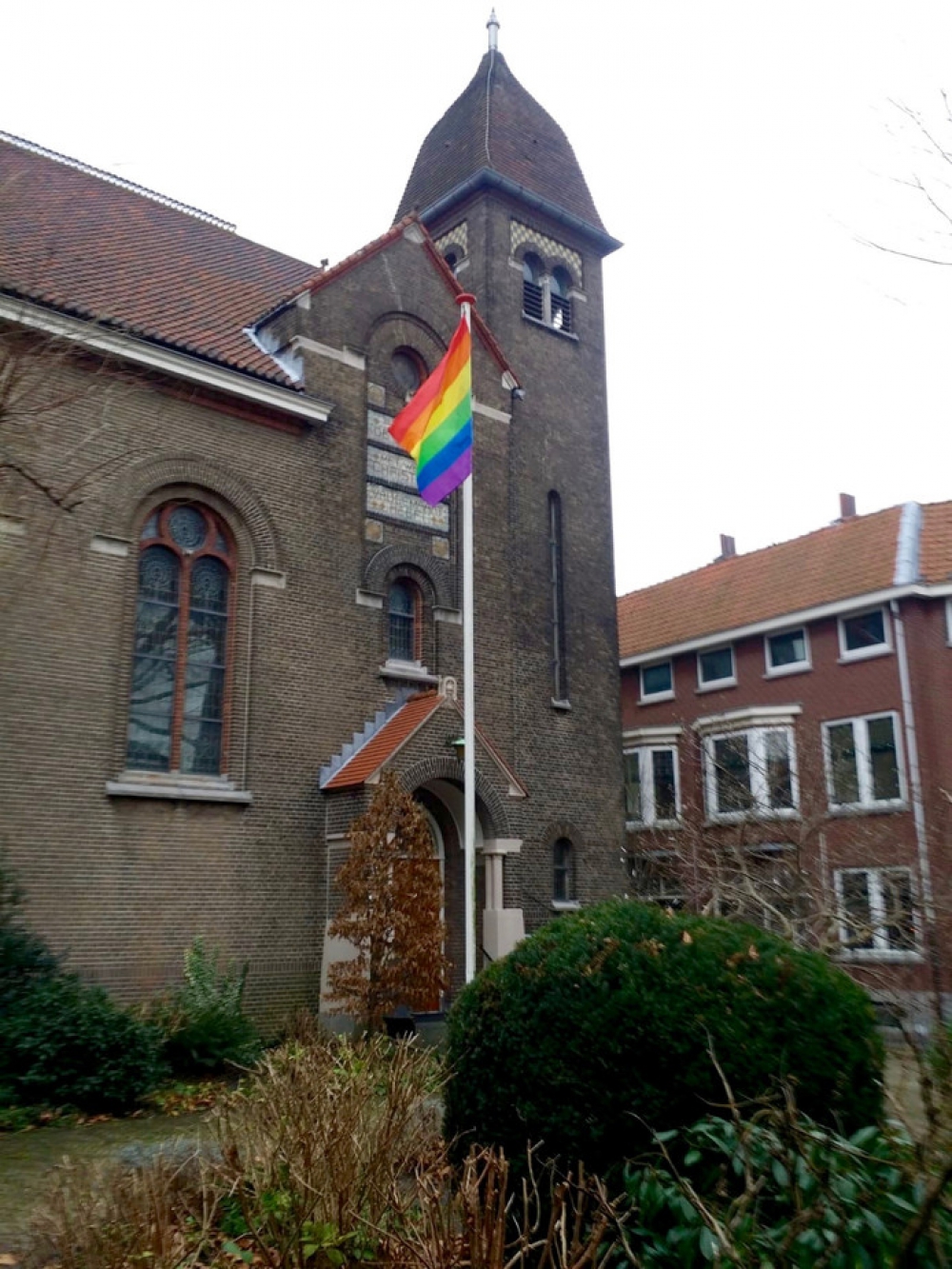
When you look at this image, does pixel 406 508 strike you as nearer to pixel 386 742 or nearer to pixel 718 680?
pixel 386 742

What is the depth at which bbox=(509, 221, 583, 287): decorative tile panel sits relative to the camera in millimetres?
24797

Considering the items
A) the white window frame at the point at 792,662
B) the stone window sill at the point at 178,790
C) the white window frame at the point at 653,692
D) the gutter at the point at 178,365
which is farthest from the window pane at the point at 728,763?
the gutter at the point at 178,365

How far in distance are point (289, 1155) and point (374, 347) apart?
16529 mm

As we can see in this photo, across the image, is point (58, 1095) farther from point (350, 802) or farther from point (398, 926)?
point (350, 802)

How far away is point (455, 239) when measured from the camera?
25.2 m

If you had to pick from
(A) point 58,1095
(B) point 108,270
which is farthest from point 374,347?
(A) point 58,1095

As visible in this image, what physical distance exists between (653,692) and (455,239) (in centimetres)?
1389

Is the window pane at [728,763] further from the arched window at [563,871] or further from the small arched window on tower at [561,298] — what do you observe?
the small arched window on tower at [561,298]

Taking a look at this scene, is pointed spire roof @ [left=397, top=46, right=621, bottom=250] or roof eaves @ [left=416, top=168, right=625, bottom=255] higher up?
pointed spire roof @ [left=397, top=46, right=621, bottom=250]

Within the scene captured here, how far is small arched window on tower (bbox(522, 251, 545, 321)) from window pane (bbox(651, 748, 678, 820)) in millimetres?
→ 11677

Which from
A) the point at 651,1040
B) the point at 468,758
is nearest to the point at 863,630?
the point at 468,758

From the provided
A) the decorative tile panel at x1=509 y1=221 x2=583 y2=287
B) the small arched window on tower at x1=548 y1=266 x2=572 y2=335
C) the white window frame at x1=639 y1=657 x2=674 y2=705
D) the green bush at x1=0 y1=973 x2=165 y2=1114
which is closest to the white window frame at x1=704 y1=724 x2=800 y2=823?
the white window frame at x1=639 y1=657 x2=674 y2=705

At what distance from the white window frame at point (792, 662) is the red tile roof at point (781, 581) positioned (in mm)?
550

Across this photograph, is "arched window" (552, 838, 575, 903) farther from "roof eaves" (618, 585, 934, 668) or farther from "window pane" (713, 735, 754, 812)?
"roof eaves" (618, 585, 934, 668)
